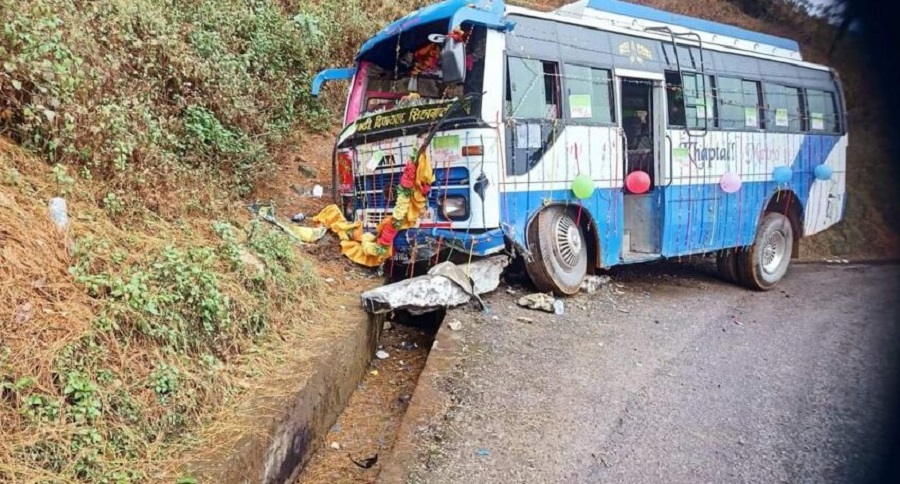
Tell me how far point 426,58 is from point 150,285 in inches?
144

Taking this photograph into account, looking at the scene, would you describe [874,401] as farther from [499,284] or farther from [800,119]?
[800,119]

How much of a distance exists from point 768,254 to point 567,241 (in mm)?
3970

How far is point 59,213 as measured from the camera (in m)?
3.14

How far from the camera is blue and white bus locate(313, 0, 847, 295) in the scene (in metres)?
5.00

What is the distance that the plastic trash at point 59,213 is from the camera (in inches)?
122

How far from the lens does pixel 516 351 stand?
437 centimetres

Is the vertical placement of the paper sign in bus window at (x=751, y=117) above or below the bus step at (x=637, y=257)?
above

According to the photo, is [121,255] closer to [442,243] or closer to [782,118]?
[442,243]

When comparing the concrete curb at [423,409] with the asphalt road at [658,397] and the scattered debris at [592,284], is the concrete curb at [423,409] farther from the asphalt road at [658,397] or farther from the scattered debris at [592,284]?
the scattered debris at [592,284]

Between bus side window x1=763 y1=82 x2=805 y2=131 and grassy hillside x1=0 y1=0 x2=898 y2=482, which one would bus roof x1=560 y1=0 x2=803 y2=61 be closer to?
bus side window x1=763 y1=82 x2=805 y2=131

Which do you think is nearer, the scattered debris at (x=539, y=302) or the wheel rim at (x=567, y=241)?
the scattered debris at (x=539, y=302)

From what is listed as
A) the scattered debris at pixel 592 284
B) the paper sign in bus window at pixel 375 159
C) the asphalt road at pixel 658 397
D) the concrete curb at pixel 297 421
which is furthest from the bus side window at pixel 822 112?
the concrete curb at pixel 297 421

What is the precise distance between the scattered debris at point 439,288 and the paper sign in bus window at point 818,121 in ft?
17.9

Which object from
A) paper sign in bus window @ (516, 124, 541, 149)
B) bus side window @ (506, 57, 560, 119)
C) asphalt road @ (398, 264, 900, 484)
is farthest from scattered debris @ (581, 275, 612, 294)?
bus side window @ (506, 57, 560, 119)
